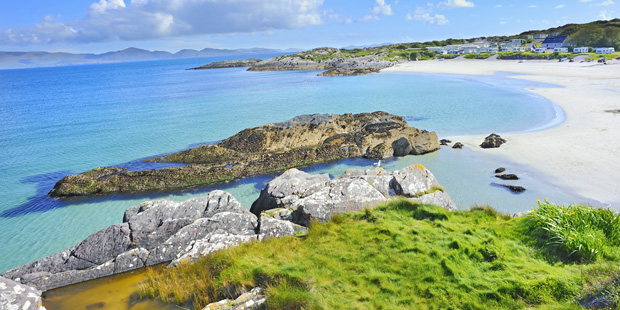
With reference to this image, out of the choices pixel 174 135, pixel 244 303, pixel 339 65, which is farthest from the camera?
pixel 339 65

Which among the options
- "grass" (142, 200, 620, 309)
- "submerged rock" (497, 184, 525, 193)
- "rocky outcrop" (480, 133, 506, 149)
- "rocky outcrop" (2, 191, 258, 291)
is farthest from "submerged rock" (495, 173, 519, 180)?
→ "rocky outcrop" (2, 191, 258, 291)

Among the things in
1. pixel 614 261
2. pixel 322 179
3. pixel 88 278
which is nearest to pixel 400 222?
pixel 614 261

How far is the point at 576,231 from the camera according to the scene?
286 inches

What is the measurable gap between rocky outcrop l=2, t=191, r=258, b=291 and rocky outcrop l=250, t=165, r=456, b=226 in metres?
1.44

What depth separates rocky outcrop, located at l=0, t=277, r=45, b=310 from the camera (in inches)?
271

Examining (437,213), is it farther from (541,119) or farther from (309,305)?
(541,119)

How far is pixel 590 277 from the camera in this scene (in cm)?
590

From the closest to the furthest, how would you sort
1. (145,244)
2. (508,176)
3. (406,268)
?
(406,268) → (145,244) → (508,176)

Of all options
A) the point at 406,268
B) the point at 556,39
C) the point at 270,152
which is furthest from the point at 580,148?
the point at 556,39

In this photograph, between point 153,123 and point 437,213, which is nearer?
point 437,213

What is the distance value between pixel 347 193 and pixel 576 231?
602 cm

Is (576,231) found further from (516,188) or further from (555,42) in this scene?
(555,42)

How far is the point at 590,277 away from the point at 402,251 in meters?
3.36

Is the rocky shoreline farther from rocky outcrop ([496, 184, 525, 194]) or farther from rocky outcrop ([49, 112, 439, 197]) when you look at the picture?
rocky outcrop ([49, 112, 439, 197])
